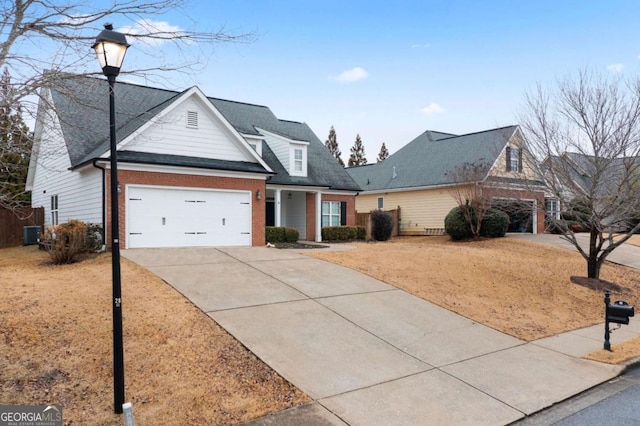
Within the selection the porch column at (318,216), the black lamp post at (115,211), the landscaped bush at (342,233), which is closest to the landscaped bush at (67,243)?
the black lamp post at (115,211)

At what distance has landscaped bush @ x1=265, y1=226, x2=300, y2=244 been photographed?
18.0 meters

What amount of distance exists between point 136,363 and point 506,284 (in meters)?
10.1

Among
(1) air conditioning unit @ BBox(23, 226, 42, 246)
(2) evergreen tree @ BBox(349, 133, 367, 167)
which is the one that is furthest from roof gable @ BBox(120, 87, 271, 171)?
(2) evergreen tree @ BBox(349, 133, 367, 167)

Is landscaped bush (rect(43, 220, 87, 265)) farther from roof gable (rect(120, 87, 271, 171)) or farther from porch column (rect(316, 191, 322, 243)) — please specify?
porch column (rect(316, 191, 322, 243))

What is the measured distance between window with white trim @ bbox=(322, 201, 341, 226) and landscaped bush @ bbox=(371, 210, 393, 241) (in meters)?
2.04

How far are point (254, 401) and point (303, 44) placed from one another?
1102cm

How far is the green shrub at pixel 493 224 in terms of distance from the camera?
70.3ft

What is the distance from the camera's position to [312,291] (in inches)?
365

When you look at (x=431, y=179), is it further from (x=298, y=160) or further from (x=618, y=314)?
(x=618, y=314)

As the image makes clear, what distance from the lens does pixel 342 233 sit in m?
21.7

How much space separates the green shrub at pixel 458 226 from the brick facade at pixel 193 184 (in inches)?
420

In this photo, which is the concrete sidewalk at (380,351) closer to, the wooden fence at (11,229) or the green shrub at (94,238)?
the green shrub at (94,238)

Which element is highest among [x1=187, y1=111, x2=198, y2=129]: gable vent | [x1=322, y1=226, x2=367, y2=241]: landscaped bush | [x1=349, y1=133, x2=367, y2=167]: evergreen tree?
[x1=349, y1=133, x2=367, y2=167]: evergreen tree

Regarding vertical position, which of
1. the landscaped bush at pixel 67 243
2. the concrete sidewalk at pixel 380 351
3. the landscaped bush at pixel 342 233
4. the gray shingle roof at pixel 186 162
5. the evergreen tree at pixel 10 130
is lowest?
the concrete sidewalk at pixel 380 351
